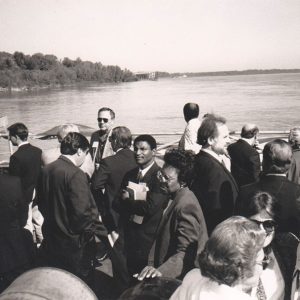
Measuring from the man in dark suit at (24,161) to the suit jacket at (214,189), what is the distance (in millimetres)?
1936

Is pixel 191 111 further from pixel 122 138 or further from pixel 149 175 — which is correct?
pixel 149 175

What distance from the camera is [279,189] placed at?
2598mm

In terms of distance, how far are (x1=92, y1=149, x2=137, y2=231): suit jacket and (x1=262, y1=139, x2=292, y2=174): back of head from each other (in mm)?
1273

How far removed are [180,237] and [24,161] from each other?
2393 millimetres

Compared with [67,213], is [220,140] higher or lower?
higher

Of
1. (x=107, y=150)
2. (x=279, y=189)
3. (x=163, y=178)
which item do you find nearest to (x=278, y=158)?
(x=279, y=189)

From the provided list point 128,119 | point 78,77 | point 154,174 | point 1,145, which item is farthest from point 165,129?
point 78,77

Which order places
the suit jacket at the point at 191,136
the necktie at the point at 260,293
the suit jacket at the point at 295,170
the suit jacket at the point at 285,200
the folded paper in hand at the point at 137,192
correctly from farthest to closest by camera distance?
1. the suit jacket at the point at 191,136
2. the suit jacket at the point at 295,170
3. the folded paper in hand at the point at 137,192
4. the suit jacket at the point at 285,200
5. the necktie at the point at 260,293

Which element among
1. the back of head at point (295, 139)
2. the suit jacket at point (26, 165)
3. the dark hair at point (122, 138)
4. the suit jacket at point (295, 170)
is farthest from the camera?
the back of head at point (295, 139)

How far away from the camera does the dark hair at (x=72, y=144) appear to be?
3.16 meters

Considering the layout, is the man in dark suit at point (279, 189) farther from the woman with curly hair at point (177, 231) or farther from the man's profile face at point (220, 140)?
the man's profile face at point (220, 140)

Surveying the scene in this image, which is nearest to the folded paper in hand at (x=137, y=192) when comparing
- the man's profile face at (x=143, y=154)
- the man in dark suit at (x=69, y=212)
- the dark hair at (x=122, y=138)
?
the man's profile face at (x=143, y=154)

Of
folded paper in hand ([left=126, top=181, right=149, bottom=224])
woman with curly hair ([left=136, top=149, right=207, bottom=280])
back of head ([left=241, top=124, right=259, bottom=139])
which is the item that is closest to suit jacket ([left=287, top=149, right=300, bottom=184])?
back of head ([left=241, top=124, right=259, bottom=139])

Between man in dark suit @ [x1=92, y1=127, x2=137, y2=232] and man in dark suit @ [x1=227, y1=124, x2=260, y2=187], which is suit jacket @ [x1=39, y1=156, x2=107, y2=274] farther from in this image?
man in dark suit @ [x1=227, y1=124, x2=260, y2=187]
